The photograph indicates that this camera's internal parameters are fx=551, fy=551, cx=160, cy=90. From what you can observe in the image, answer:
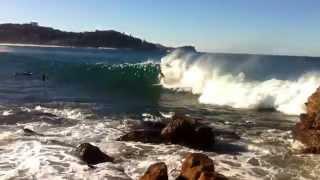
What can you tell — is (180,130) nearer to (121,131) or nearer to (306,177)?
(121,131)

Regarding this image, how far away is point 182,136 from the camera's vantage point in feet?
62.0

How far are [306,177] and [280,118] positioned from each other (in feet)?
38.6

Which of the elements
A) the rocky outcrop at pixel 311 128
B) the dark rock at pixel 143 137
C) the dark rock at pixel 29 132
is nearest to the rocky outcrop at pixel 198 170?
the dark rock at pixel 143 137

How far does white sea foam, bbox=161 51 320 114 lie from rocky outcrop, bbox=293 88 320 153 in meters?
8.81

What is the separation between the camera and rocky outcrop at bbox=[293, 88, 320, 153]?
18109 millimetres

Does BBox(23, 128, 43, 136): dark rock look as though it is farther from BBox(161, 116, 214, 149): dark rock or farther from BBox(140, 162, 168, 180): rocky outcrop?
BBox(140, 162, 168, 180): rocky outcrop

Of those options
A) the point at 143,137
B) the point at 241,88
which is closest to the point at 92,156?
the point at 143,137

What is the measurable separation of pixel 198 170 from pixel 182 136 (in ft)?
21.6

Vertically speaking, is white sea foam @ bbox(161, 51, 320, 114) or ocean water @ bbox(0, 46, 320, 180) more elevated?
white sea foam @ bbox(161, 51, 320, 114)

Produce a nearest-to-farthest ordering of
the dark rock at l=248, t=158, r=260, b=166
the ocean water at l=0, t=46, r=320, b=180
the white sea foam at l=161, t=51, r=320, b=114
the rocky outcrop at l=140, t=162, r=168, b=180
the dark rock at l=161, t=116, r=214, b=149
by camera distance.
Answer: the rocky outcrop at l=140, t=162, r=168, b=180, the ocean water at l=0, t=46, r=320, b=180, the dark rock at l=248, t=158, r=260, b=166, the dark rock at l=161, t=116, r=214, b=149, the white sea foam at l=161, t=51, r=320, b=114

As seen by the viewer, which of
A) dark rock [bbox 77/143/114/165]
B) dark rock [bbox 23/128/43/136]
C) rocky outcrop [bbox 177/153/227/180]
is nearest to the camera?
rocky outcrop [bbox 177/153/227/180]

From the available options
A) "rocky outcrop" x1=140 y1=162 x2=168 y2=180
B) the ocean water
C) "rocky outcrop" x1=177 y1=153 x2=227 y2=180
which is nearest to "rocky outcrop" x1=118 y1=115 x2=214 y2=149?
the ocean water

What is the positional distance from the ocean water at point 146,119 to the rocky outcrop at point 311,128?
44cm

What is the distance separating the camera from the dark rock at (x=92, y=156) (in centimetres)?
1578
